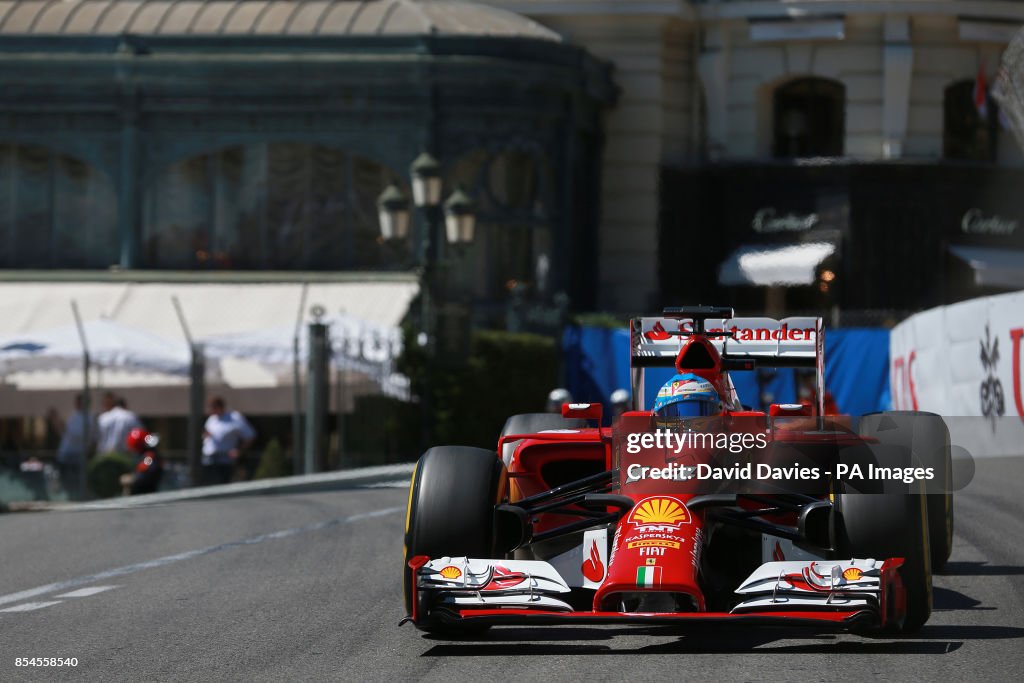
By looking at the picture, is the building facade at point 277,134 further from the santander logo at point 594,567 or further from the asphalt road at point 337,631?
the santander logo at point 594,567

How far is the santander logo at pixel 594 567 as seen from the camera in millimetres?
9352

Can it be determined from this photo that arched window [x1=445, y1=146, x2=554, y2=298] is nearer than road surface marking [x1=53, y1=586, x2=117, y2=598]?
No

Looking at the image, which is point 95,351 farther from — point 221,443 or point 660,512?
point 660,512

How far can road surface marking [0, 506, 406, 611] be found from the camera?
11.3 meters

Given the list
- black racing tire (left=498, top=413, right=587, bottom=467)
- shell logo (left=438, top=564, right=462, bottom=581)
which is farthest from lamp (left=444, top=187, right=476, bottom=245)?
shell logo (left=438, top=564, right=462, bottom=581)

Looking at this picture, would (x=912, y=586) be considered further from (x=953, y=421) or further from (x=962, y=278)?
(x=962, y=278)

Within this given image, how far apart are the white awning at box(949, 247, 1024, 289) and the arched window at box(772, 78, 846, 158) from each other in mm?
3186

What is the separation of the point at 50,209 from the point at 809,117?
13.7 meters

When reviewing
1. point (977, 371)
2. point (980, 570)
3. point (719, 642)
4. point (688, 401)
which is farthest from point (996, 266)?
point (719, 642)

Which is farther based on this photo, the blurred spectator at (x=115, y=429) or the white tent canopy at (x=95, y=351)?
the blurred spectator at (x=115, y=429)

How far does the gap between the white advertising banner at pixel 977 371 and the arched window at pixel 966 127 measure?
14.3m

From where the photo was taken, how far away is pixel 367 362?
82.9ft

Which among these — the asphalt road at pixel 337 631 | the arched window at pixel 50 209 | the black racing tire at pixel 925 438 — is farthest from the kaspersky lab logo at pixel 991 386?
the arched window at pixel 50 209

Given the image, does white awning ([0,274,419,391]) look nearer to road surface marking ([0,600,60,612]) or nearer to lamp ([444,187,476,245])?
lamp ([444,187,476,245])
